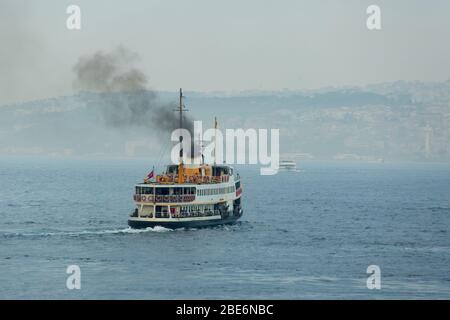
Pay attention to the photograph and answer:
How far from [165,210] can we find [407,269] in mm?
27857

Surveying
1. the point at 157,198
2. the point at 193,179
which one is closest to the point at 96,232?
the point at 157,198

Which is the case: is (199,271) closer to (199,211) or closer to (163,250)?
(163,250)

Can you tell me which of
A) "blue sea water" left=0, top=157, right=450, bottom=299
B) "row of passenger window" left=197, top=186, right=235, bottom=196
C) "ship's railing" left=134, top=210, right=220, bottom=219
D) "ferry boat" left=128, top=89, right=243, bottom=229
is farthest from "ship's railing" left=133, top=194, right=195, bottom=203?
"row of passenger window" left=197, top=186, right=235, bottom=196

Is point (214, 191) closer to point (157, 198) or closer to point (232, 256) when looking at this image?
point (157, 198)

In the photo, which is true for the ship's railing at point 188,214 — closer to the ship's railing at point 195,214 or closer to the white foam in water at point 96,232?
the ship's railing at point 195,214

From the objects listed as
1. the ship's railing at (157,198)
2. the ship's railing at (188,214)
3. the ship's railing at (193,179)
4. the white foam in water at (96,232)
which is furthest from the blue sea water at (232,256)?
the ship's railing at (193,179)

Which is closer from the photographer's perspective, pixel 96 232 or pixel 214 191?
pixel 96 232

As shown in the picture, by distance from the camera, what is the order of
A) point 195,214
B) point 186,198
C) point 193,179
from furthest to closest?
point 193,179 < point 195,214 < point 186,198

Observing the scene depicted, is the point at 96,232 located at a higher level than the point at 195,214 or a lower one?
lower

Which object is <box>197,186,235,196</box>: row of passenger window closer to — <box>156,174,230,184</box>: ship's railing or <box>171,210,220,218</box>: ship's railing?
<box>156,174,230,184</box>: ship's railing

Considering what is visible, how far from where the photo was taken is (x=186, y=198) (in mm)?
99812

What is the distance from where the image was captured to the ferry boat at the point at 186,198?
322 ft
